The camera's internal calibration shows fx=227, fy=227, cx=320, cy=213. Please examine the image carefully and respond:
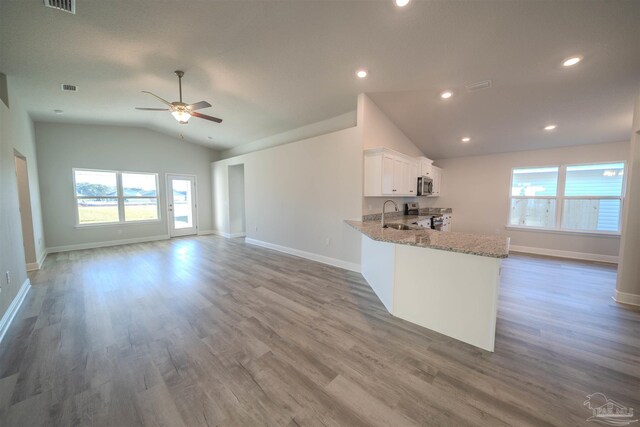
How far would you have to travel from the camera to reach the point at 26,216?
14.1 ft

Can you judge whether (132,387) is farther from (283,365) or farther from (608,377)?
(608,377)

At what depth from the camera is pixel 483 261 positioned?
2.06m

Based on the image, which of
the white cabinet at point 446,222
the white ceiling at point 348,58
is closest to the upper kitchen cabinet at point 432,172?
the white cabinet at point 446,222

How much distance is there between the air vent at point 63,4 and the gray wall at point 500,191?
25.3ft

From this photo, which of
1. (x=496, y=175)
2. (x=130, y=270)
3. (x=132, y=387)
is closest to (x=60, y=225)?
(x=130, y=270)

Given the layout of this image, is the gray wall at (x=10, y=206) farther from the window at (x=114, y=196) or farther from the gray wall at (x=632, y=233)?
the gray wall at (x=632, y=233)

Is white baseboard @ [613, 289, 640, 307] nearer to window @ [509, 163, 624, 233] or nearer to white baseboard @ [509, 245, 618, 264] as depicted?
white baseboard @ [509, 245, 618, 264]

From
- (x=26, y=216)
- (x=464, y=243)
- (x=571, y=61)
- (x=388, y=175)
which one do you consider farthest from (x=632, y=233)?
(x=26, y=216)

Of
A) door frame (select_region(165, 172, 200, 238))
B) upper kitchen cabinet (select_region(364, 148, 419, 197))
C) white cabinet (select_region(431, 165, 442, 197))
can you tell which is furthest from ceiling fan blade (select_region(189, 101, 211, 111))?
white cabinet (select_region(431, 165, 442, 197))

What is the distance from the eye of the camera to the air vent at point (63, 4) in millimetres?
2189

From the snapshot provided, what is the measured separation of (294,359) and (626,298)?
14.4 ft

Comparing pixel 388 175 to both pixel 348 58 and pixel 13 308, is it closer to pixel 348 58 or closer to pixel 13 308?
pixel 348 58

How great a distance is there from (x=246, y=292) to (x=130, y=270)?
2700mm

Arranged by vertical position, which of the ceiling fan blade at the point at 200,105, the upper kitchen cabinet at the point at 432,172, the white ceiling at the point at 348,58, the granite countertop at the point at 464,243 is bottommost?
the granite countertop at the point at 464,243
